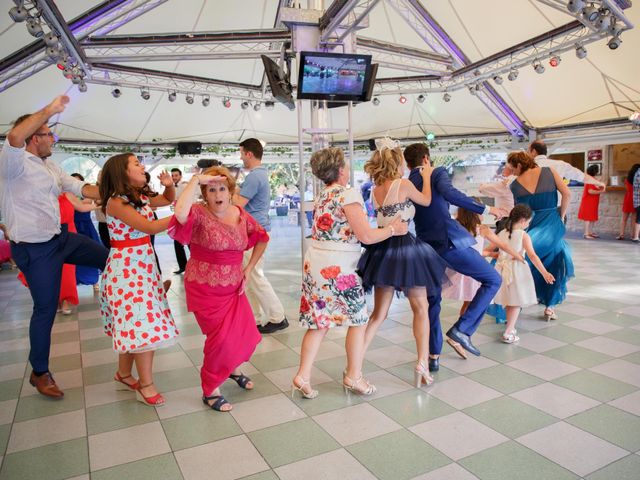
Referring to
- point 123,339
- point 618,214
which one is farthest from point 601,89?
point 123,339

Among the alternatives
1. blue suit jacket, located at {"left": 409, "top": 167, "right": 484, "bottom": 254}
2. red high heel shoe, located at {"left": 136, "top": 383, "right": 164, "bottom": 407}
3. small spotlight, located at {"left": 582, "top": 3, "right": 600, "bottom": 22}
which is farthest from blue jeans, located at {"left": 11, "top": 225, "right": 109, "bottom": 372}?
small spotlight, located at {"left": 582, "top": 3, "right": 600, "bottom": 22}

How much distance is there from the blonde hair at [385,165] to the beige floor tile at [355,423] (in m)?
1.37

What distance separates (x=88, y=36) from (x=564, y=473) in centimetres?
822

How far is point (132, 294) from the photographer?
280cm

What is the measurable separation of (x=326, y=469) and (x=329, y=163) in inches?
62.9

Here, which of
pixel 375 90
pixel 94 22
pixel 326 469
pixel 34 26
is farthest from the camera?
pixel 375 90

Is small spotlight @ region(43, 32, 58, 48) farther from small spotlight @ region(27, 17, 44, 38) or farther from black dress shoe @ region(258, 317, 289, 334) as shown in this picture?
black dress shoe @ region(258, 317, 289, 334)

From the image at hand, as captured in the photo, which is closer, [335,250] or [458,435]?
[458,435]

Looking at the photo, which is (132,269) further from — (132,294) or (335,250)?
(335,250)

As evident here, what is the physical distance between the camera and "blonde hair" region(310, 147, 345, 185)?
9.18 ft

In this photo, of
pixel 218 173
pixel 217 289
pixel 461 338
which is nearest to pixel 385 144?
pixel 218 173

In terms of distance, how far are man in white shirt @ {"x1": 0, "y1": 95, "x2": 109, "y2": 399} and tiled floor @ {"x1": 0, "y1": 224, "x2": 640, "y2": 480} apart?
43 centimetres

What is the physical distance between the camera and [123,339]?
277 centimetres

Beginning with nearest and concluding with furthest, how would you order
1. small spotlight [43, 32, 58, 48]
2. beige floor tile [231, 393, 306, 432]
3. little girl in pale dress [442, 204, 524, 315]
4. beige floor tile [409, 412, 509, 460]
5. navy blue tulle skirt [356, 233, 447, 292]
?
beige floor tile [409, 412, 509, 460] < beige floor tile [231, 393, 306, 432] < navy blue tulle skirt [356, 233, 447, 292] < little girl in pale dress [442, 204, 524, 315] < small spotlight [43, 32, 58, 48]
